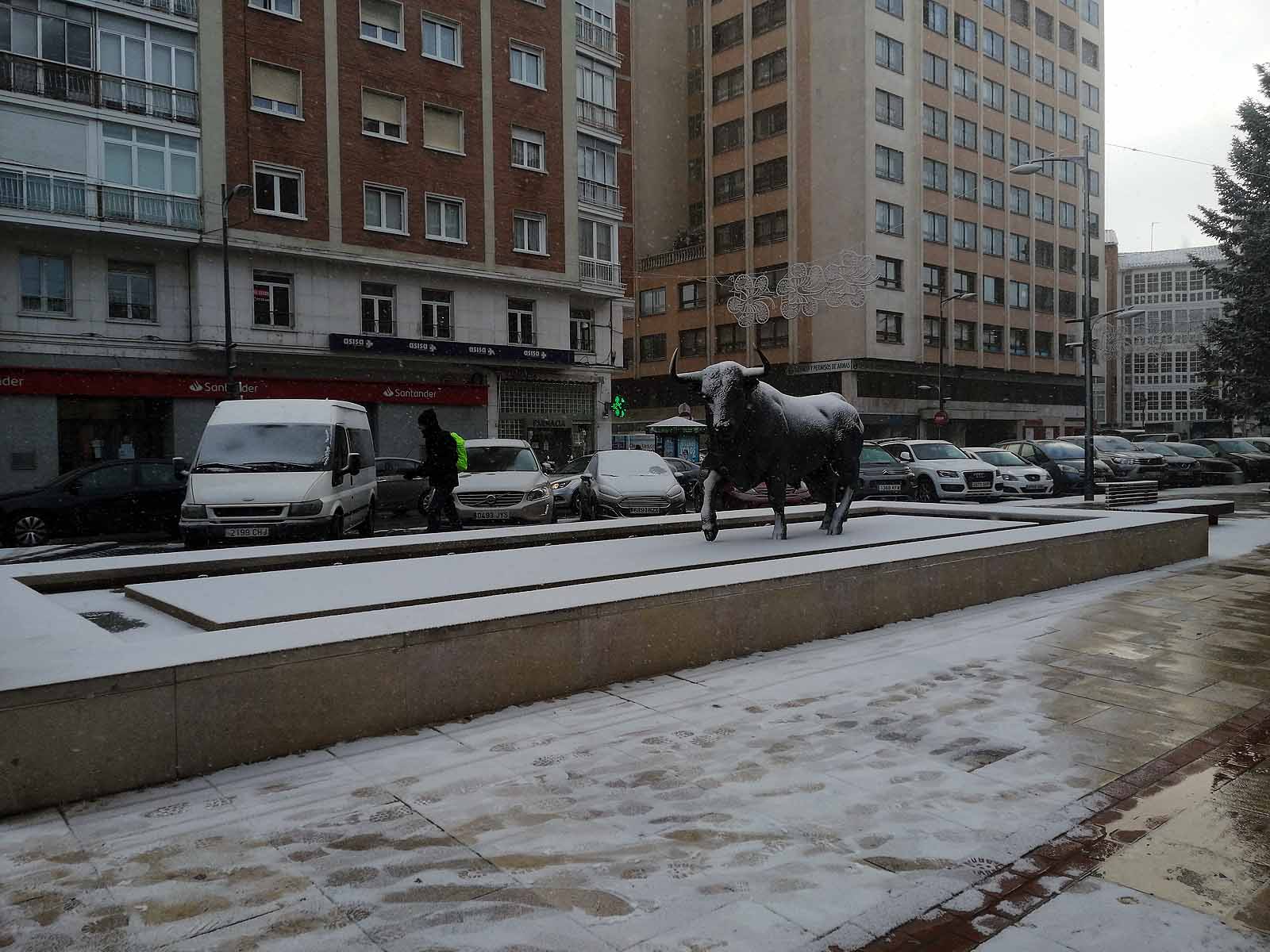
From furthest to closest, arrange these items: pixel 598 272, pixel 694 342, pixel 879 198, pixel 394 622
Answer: pixel 694 342
pixel 879 198
pixel 598 272
pixel 394 622

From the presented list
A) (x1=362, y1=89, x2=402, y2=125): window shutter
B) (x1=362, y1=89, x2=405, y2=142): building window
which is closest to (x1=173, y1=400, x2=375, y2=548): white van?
(x1=362, y1=89, x2=405, y2=142): building window

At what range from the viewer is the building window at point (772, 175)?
4944 centimetres

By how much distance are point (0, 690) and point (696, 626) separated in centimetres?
400

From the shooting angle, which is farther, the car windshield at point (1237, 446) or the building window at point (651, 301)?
the building window at point (651, 301)

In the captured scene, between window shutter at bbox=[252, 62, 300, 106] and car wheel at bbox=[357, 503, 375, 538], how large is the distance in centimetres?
1785

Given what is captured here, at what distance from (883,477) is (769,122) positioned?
110ft

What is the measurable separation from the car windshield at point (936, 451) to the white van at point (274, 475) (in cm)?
1485

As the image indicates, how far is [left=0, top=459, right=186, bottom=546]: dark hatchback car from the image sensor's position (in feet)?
53.6

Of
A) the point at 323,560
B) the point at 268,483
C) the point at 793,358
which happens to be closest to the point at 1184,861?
the point at 323,560

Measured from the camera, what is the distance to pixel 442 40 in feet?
105

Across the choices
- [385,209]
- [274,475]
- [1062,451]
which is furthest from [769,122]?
[274,475]

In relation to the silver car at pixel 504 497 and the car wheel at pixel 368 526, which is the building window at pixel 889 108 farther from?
the car wheel at pixel 368 526

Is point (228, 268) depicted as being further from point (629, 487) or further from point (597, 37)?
point (597, 37)

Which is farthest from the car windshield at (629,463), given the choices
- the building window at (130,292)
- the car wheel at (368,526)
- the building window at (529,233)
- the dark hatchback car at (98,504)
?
the building window at (529,233)
